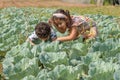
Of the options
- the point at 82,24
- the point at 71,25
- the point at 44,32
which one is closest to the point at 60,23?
the point at 44,32

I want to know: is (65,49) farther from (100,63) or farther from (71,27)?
(100,63)

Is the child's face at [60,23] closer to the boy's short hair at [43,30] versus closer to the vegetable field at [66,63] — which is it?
the boy's short hair at [43,30]

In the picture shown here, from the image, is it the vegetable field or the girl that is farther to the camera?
the girl

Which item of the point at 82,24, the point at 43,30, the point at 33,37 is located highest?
the point at 43,30

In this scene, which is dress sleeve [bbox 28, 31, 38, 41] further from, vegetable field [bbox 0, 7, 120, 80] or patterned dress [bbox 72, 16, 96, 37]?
patterned dress [bbox 72, 16, 96, 37]

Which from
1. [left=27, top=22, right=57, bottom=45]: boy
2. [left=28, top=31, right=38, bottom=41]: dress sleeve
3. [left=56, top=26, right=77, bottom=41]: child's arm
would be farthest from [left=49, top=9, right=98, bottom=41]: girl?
[left=28, top=31, right=38, bottom=41]: dress sleeve

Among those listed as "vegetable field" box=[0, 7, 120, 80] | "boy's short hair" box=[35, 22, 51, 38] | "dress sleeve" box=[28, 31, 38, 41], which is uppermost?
"boy's short hair" box=[35, 22, 51, 38]

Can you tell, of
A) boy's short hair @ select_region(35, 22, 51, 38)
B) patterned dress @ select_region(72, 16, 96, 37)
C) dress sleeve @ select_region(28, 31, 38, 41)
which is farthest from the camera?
dress sleeve @ select_region(28, 31, 38, 41)

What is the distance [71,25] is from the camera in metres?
7.81

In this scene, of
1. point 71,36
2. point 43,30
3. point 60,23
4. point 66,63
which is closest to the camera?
point 66,63

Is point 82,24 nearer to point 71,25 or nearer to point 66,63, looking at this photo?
point 71,25

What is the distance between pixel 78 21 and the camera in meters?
8.00

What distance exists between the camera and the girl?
24.2ft

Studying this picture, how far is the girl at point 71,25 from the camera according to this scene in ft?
24.2
